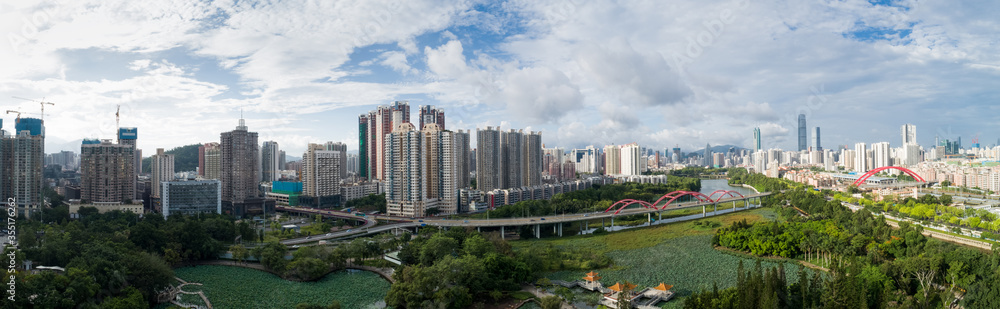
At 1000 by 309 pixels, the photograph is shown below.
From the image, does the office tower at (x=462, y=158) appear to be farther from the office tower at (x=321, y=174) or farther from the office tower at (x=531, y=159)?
the office tower at (x=321, y=174)

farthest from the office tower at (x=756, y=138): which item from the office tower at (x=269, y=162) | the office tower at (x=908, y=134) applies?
the office tower at (x=269, y=162)

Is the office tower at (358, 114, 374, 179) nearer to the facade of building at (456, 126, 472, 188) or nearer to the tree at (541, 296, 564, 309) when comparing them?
the facade of building at (456, 126, 472, 188)

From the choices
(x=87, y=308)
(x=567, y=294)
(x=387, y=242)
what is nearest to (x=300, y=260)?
(x=387, y=242)

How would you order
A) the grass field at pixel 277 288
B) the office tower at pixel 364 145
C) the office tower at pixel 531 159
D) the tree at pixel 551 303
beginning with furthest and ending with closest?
the office tower at pixel 364 145 < the office tower at pixel 531 159 < the grass field at pixel 277 288 < the tree at pixel 551 303

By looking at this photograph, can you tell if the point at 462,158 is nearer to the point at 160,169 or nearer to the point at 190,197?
the point at 190,197

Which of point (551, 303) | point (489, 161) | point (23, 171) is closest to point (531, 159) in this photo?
point (489, 161)
